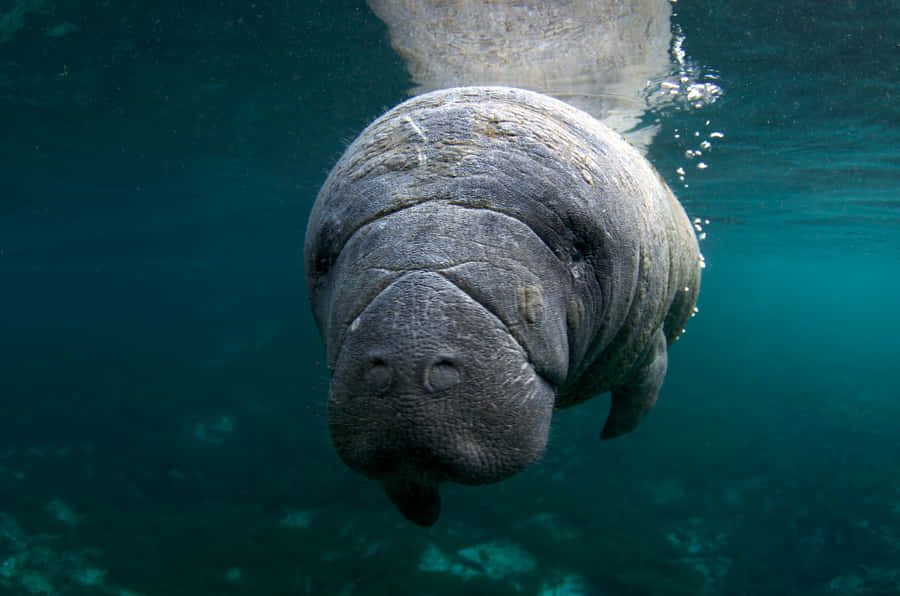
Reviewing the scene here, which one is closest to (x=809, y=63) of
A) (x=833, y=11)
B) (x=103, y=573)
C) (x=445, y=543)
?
(x=833, y=11)

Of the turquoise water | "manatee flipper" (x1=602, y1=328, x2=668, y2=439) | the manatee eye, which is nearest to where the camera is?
the manatee eye

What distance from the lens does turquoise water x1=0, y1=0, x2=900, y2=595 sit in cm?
802

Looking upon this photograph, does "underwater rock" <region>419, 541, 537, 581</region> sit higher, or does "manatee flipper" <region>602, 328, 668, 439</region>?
"manatee flipper" <region>602, 328, 668, 439</region>

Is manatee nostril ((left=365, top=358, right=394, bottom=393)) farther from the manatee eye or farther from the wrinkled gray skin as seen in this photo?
the manatee eye

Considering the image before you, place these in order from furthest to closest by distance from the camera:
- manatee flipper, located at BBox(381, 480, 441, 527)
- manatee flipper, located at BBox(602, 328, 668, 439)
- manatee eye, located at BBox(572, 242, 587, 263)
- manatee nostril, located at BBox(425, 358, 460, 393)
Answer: manatee flipper, located at BBox(602, 328, 668, 439)
manatee flipper, located at BBox(381, 480, 441, 527)
manatee eye, located at BBox(572, 242, 587, 263)
manatee nostril, located at BBox(425, 358, 460, 393)

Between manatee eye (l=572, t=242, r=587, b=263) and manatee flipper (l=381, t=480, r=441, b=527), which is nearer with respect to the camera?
manatee eye (l=572, t=242, r=587, b=263)

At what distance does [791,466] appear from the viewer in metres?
13.8

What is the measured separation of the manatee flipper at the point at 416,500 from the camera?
6.25 feet

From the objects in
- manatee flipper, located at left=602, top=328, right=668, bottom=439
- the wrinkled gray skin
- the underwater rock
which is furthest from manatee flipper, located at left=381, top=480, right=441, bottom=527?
the underwater rock

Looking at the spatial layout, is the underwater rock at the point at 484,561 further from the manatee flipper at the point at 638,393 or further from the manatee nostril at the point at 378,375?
the manatee nostril at the point at 378,375

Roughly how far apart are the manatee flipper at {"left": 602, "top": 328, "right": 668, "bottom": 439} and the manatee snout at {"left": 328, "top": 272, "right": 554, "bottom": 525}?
225 centimetres

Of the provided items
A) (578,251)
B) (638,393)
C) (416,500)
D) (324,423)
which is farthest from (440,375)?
(324,423)

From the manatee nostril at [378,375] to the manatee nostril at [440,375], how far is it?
0.10 metres

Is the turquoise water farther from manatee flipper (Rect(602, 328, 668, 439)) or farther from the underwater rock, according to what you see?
manatee flipper (Rect(602, 328, 668, 439))
